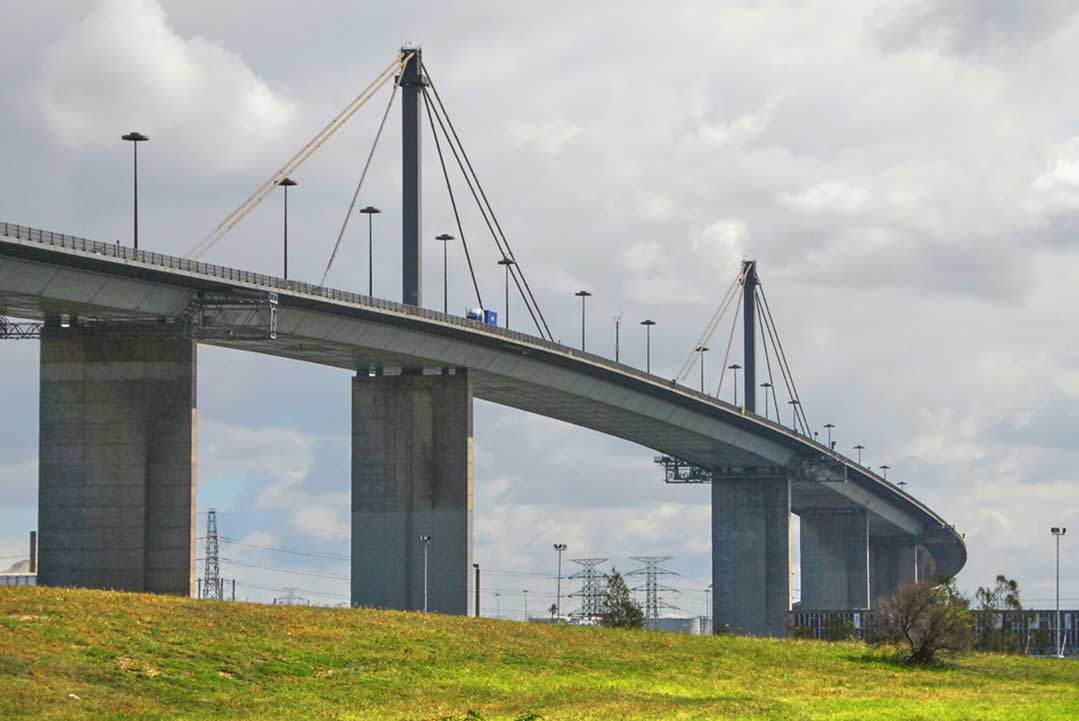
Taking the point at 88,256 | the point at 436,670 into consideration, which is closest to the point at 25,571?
the point at 88,256

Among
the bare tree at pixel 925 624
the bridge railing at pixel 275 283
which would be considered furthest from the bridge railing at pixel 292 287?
the bare tree at pixel 925 624

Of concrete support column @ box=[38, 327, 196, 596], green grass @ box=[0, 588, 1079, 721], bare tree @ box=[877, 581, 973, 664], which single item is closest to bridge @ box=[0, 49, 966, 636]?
concrete support column @ box=[38, 327, 196, 596]

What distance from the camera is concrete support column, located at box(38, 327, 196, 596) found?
9581 centimetres

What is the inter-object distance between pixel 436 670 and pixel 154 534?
32.9 m

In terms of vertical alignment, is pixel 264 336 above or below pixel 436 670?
above

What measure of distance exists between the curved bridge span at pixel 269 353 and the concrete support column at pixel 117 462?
0.06m

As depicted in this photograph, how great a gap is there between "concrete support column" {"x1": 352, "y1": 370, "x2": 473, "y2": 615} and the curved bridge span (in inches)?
3.5

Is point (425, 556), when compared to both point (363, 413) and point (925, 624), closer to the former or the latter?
point (363, 413)

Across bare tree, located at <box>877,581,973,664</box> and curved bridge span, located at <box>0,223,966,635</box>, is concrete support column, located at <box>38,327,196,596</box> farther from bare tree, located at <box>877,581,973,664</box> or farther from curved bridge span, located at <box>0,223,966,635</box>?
bare tree, located at <box>877,581,973,664</box>

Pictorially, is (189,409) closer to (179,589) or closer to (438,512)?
(179,589)

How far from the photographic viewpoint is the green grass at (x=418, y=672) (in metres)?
55.2

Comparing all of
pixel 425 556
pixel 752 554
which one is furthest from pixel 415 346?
pixel 752 554

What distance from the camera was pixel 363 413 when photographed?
125438mm

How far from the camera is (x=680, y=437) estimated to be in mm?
164750
